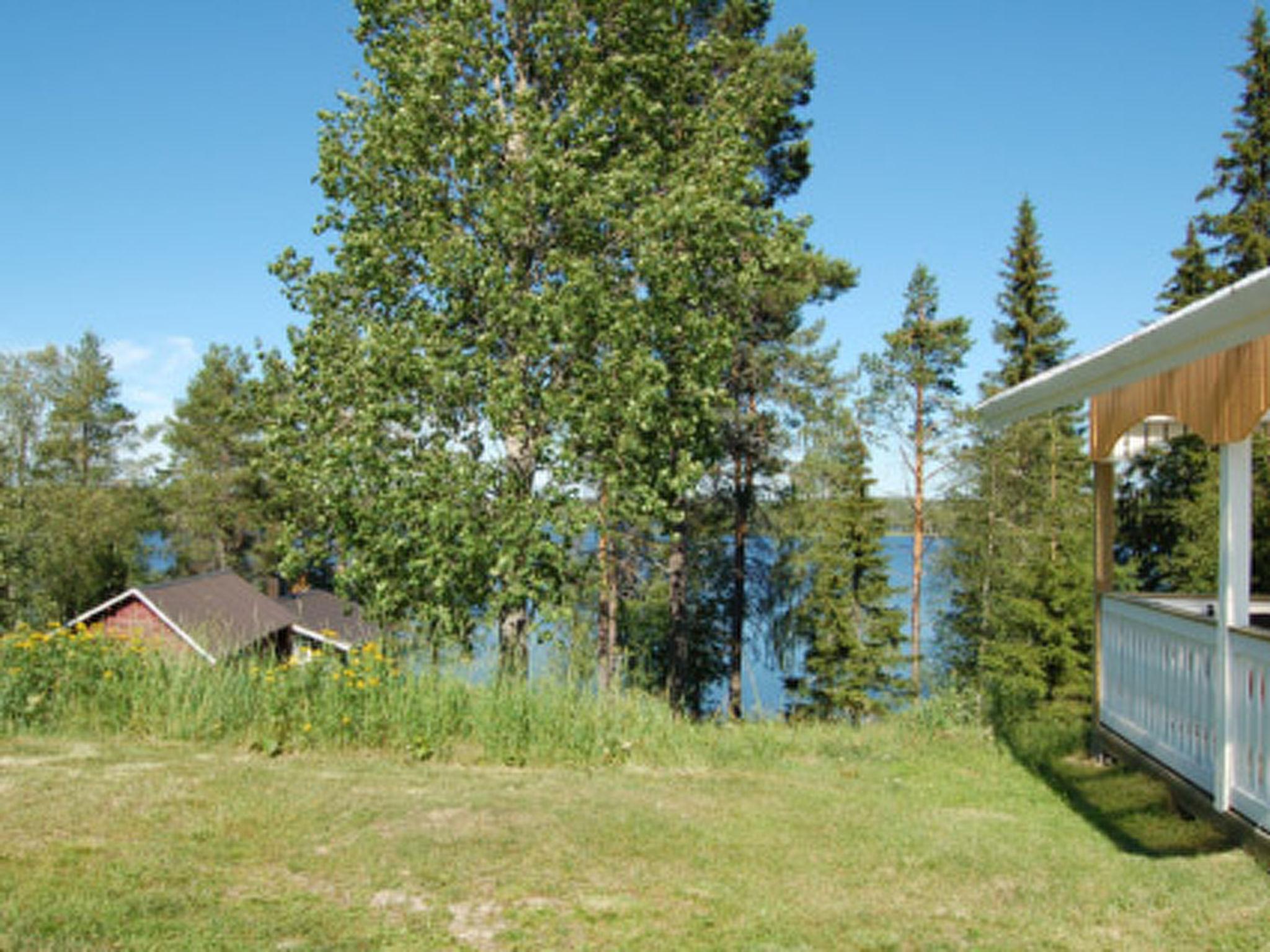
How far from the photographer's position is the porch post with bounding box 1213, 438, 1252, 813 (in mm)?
4754

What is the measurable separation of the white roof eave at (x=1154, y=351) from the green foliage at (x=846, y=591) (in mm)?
12634

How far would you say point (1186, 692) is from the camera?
546 centimetres

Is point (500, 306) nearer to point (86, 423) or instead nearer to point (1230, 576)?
point (1230, 576)

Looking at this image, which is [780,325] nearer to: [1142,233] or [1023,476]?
[1023,476]

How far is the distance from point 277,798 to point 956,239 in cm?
2326

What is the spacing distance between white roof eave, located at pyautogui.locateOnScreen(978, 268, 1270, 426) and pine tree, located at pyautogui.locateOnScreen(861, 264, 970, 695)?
16.2m

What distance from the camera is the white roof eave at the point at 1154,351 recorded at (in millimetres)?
4211

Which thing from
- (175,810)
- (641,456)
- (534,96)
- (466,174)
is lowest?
(175,810)

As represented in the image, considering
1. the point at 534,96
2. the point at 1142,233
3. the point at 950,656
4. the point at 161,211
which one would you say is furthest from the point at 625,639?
the point at 1142,233

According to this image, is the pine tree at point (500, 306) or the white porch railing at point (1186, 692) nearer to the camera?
the white porch railing at point (1186, 692)

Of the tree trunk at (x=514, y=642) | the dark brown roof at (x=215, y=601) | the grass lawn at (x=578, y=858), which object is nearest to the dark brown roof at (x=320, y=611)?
the dark brown roof at (x=215, y=601)

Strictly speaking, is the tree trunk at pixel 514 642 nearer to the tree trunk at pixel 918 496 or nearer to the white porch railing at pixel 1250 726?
the white porch railing at pixel 1250 726

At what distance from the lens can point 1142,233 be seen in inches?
1206

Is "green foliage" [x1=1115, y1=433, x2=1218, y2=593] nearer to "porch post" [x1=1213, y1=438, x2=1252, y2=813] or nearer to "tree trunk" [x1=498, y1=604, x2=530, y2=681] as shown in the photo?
"tree trunk" [x1=498, y1=604, x2=530, y2=681]
